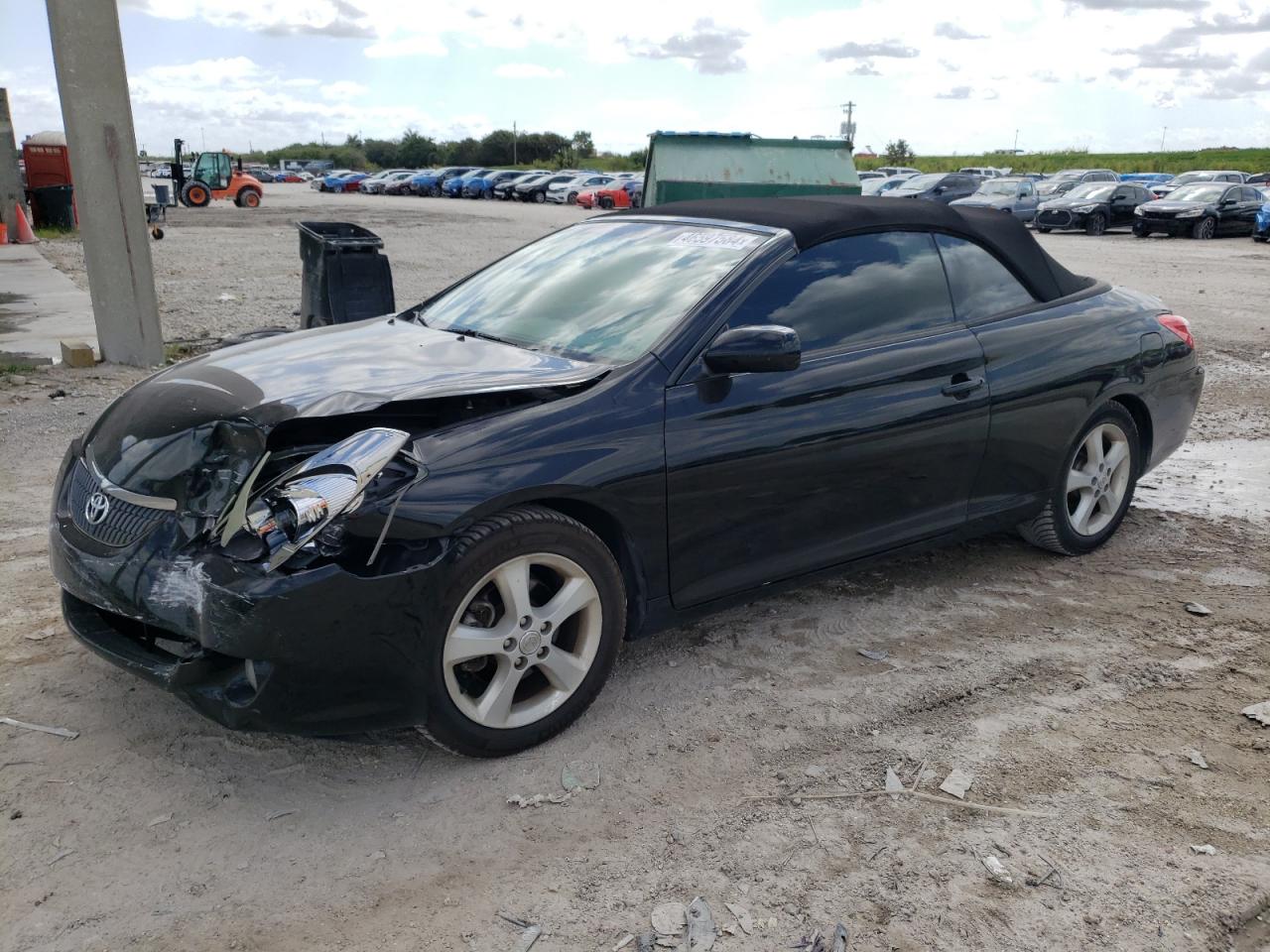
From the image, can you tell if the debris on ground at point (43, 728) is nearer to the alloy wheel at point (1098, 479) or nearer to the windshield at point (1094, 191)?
the alloy wheel at point (1098, 479)

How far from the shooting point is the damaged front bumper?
2.79 metres

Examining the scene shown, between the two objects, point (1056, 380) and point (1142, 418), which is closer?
point (1056, 380)

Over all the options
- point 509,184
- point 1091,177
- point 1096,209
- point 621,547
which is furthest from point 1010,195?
point 621,547

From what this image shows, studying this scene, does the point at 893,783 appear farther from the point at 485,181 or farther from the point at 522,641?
the point at 485,181

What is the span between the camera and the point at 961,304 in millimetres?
4383

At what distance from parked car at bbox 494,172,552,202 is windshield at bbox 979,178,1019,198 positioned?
2464 cm

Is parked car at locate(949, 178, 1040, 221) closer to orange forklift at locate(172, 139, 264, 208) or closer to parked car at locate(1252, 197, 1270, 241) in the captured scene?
parked car at locate(1252, 197, 1270, 241)

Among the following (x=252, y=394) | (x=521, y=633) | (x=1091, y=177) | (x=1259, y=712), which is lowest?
(x=1259, y=712)

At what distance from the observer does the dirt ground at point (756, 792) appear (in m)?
2.60

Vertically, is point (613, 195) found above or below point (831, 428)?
below

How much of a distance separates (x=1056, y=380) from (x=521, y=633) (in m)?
2.67

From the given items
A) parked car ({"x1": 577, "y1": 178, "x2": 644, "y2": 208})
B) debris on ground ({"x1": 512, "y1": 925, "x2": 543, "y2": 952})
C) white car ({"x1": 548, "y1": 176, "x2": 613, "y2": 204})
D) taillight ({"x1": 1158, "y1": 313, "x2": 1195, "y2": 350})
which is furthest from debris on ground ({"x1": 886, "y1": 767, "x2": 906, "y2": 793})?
white car ({"x1": 548, "y1": 176, "x2": 613, "y2": 204})

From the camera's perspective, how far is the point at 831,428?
150 inches

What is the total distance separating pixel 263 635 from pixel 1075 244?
26.2 metres
